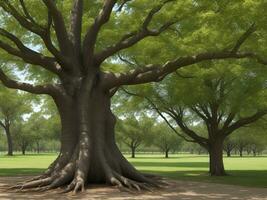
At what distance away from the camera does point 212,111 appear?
31.1 m

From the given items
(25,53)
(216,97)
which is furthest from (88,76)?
(216,97)

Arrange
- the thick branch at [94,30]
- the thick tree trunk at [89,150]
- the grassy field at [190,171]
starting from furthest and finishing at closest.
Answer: the grassy field at [190,171] → the thick branch at [94,30] → the thick tree trunk at [89,150]

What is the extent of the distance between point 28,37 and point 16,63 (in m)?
1.67

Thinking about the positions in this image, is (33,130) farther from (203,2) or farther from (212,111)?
(203,2)

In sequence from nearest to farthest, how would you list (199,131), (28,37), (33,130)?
(28,37) → (199,131) → (33,130)

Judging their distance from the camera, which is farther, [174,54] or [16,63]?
[16,63]

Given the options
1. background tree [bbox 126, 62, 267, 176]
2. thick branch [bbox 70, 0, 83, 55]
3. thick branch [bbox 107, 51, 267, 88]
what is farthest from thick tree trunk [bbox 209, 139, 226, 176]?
thick branch [bbox 70, 0, 83, 55]

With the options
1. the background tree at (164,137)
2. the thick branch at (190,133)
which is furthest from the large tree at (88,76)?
the background tree at (164,137)

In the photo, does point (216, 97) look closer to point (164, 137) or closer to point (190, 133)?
point (190, 133)

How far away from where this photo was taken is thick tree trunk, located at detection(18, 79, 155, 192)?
17.9m

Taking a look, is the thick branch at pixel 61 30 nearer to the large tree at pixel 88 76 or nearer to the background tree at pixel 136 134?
the large tree at pixel 88 76

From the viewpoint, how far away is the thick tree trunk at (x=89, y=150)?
1791cm

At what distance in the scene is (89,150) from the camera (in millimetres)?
18500

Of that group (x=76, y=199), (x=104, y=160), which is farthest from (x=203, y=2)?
(x=76, y=199)
